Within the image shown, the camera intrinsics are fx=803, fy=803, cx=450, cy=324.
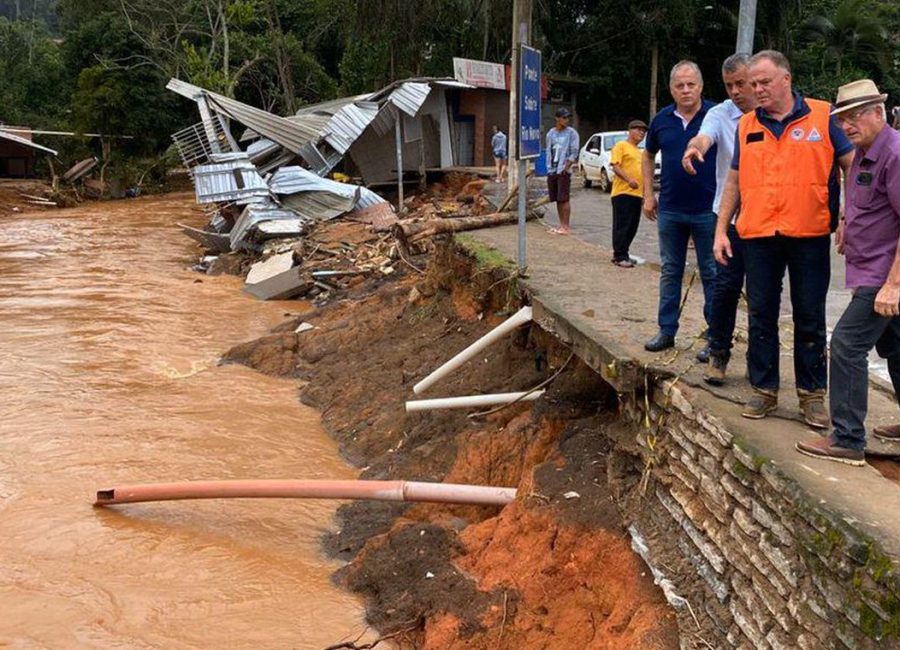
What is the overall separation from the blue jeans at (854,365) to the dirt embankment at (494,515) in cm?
124

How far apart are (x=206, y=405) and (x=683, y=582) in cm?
696

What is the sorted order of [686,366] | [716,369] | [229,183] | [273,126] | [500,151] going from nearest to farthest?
[716,369], [686,366], [229,183], [500,151], [273,126]

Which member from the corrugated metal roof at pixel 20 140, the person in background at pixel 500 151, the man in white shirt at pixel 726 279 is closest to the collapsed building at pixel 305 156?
the person in background at pixel 500 151

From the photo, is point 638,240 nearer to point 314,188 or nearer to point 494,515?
point 494,515

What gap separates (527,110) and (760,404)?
12.5ft

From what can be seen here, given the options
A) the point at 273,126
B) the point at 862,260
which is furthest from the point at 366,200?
the point at 862,260

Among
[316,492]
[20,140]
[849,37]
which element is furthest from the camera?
[849,37]

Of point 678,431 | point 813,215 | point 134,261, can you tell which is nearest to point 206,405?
point 678,431

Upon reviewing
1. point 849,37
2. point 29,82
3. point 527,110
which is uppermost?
point 849,37

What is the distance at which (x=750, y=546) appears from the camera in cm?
349

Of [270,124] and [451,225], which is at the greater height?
[270,124]

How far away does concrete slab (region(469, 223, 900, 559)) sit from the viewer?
A: 3176 millimetres

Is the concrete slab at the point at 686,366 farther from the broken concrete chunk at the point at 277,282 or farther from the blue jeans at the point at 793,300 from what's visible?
the broken concrete chunk at the point at 277,282

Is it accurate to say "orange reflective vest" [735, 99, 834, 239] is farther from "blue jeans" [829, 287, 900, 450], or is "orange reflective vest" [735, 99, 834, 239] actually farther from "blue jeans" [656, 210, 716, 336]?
"blue jeans" [656, 210, 716, 336]
